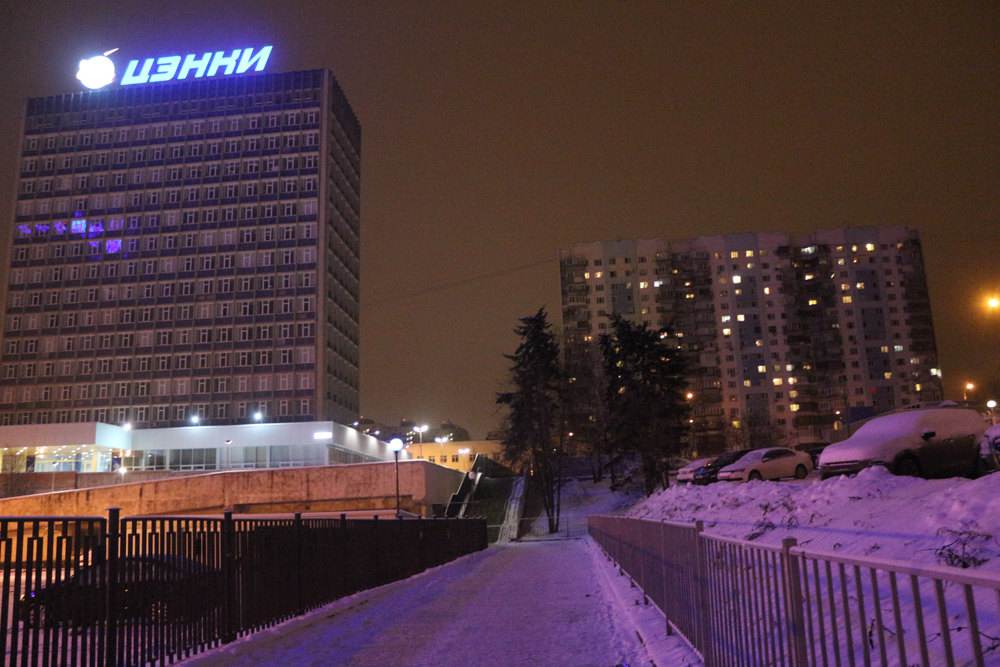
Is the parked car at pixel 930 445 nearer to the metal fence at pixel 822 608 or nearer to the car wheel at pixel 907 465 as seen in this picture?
the car wheel at pixel 907 465

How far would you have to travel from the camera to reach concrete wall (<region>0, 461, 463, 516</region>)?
2076 inches

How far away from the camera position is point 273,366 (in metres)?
99.2

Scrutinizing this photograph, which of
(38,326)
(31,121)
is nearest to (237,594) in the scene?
(38,326)

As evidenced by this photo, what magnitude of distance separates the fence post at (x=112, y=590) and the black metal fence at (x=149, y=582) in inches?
0.4

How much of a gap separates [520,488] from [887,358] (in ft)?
284

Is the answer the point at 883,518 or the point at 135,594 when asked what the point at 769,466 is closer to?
the point at 883,518

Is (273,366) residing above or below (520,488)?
above

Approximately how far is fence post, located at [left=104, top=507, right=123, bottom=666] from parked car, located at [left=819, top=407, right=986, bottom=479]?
15600 mm

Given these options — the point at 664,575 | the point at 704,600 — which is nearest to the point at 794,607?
the point at 704,600

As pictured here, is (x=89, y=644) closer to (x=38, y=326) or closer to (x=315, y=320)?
(x=315, y=320)

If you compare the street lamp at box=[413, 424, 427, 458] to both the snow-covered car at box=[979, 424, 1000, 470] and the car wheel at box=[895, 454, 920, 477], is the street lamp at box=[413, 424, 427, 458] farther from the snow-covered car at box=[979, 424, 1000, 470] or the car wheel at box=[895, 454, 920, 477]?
the snow-covered car at box=[979, 424, 1000, 470]

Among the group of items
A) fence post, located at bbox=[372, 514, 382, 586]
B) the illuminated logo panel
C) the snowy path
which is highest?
the illuminated logo panel

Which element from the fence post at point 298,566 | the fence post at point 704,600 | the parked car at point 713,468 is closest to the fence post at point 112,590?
the fence post at point 298,566

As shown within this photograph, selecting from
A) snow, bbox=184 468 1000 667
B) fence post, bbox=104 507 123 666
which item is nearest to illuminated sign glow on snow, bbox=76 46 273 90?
snow, bbox=184 468 1000 667
